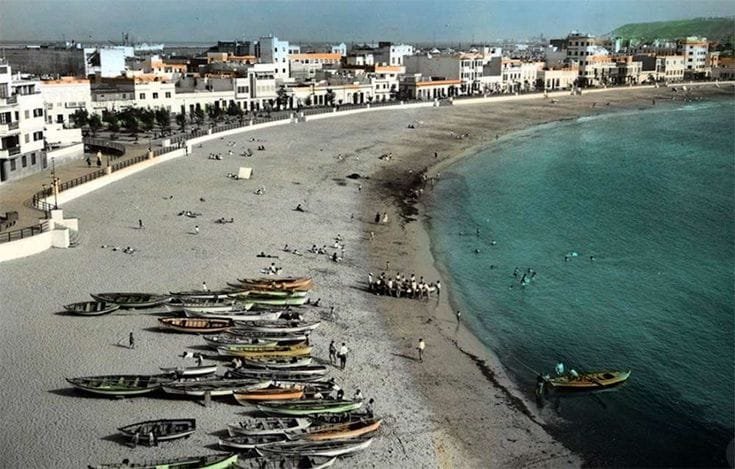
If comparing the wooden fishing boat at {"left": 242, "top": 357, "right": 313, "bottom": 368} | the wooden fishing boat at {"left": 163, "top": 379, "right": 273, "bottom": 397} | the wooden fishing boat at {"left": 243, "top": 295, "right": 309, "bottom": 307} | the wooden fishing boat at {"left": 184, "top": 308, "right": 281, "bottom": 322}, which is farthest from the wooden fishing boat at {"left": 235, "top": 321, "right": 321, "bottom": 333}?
the wooden fishing boat at {"left": 163, "top": 379, "right": 273, "bottom": 397}

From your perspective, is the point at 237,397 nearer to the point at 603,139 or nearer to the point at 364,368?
the point at 364,368

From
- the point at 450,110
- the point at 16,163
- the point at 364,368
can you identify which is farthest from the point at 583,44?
the point at 364,368

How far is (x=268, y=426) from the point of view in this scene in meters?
17.6

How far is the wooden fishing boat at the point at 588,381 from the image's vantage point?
72.0 ft

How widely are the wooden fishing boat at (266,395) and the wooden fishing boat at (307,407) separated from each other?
280 millimetres

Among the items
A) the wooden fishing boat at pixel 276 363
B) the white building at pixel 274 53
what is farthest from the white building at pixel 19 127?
the white building at pixel 274 53

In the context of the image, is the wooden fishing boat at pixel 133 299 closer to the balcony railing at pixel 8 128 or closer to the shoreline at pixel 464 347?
the shoreline at pixel 464 347

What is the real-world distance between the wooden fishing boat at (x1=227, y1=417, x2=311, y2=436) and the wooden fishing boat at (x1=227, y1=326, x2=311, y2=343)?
4.47 m

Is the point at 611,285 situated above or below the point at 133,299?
below

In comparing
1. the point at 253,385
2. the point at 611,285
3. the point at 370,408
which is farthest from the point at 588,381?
the point at 611,285

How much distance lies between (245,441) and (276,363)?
4.20 metres

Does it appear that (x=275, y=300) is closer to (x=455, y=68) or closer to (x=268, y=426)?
(x=268, y=426)

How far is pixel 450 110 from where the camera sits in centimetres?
8825

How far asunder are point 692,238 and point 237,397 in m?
28.3
